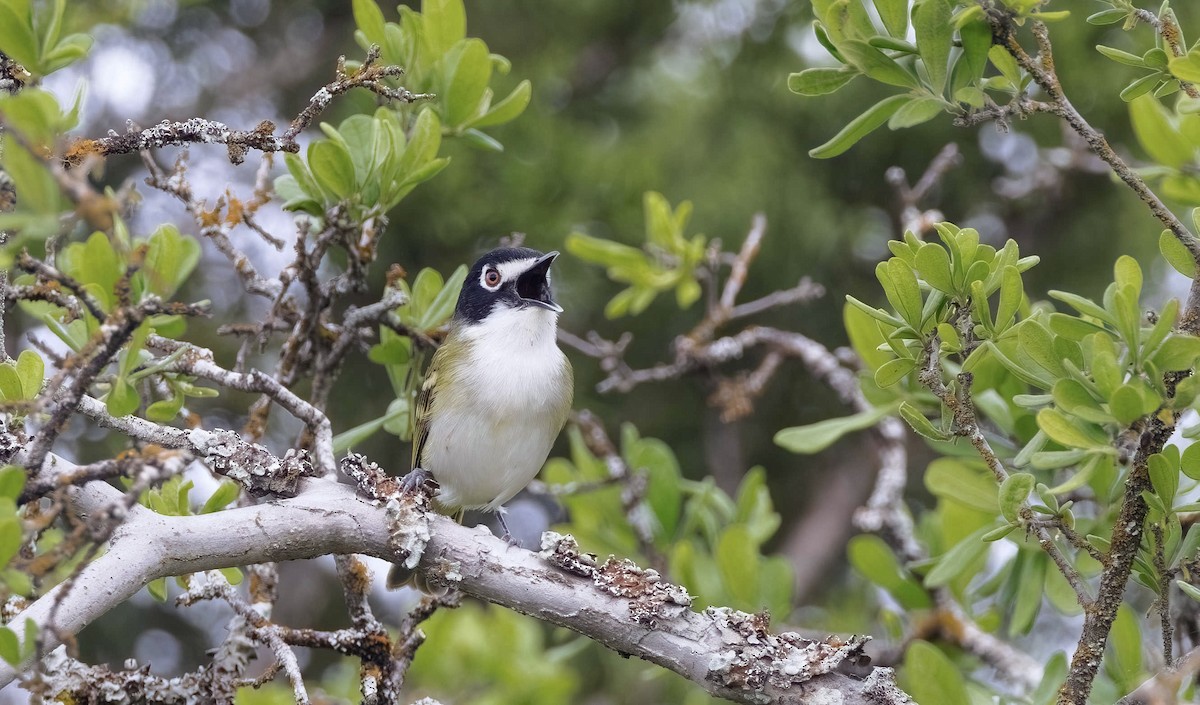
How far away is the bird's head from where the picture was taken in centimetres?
413

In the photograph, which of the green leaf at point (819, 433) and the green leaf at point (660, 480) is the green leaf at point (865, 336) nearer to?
the green leaf at point (819, 433)

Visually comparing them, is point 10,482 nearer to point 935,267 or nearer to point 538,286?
point 935,267

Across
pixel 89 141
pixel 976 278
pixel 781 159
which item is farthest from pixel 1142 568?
pixel 781 159

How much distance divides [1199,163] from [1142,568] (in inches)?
42.4

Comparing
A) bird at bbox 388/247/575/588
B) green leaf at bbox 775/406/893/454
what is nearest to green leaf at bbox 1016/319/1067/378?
green leaf at bbox 775/406/893/454

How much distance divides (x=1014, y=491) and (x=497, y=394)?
2.21m

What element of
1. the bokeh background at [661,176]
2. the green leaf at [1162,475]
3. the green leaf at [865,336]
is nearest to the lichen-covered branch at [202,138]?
the green leaf at [1162,475]

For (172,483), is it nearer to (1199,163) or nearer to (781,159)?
(1199,163)

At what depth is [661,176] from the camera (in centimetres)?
566

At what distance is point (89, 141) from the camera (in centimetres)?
226

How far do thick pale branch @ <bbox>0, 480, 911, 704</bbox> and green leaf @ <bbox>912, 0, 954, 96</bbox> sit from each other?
1.23 m

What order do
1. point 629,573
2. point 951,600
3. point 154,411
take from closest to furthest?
1. point 629,573
2. point 154,411
3. point 951,600

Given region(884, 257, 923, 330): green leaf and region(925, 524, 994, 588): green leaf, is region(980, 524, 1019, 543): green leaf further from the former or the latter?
region(925, 524, 994, 588): green leaf

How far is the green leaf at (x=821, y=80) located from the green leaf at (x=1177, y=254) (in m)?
0.73
